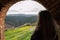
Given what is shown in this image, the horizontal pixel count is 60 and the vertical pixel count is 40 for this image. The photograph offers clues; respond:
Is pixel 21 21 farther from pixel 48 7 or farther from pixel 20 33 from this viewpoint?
pixel 48 7

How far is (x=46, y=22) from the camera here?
251cm

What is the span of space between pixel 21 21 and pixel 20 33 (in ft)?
1.34

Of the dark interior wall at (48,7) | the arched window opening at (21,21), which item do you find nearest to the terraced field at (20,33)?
the arched window opening at (21,21)

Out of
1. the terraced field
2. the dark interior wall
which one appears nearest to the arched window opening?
the terraced field

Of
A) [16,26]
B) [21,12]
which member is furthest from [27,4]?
[16,26]

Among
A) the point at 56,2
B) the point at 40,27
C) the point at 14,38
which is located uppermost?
the point at 56,2

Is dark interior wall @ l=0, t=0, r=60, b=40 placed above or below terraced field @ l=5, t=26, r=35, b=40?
above

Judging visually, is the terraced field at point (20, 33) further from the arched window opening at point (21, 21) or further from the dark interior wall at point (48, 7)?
the dark interior wall at point (48, 7)

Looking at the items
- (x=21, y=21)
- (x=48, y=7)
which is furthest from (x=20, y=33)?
(x=48, y=7)

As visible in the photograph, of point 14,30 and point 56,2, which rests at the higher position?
point 56,2

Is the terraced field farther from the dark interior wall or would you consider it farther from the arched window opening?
the dark interior wall

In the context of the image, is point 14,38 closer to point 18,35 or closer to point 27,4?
point 18,35

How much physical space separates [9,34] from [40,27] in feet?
14.2

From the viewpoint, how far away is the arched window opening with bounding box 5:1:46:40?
685 cm
